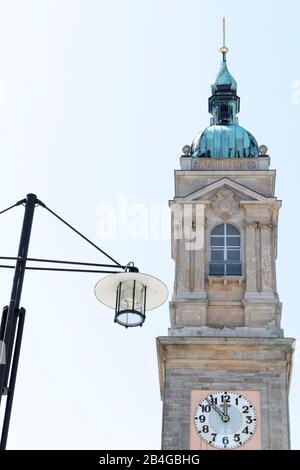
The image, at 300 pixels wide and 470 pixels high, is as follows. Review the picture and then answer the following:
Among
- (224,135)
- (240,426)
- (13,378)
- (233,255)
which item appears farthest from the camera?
(224,135)

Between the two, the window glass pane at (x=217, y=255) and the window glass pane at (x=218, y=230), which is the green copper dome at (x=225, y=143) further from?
the window glass pane at (x=217, y=255)

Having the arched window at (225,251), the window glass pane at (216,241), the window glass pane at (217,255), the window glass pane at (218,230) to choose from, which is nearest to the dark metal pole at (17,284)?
the arched window at (225,251)

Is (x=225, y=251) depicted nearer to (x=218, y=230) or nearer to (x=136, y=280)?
(x=218, y=230)

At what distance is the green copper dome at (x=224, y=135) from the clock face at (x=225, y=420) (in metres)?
11.8

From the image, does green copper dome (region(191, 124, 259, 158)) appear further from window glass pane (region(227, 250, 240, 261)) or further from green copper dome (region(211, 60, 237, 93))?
window glass pane (region(227, 250, 240, 261))

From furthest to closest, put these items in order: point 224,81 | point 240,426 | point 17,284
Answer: point 224,81 < point 240,426 < point 17,284

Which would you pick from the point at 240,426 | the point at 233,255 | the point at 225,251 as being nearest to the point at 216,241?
the point at 225,251

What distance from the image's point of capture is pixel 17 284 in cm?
1210

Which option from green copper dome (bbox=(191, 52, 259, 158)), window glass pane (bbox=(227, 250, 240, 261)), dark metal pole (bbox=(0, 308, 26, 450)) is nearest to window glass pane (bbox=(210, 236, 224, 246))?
window glass pane (bbox=(227, 250, 240, 261))

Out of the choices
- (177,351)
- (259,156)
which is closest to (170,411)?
(177,351)

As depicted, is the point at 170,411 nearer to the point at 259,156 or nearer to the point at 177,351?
the point at 177,351

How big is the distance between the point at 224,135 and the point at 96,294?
94.4 feet

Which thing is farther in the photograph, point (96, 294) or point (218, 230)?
point (218, 230)

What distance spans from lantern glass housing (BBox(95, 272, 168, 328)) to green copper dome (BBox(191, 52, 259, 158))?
27574mm
